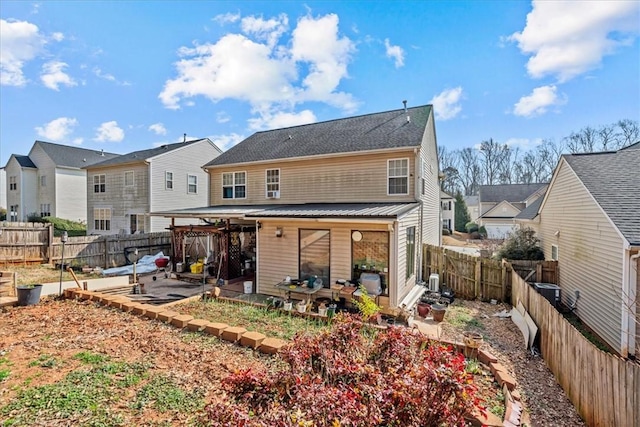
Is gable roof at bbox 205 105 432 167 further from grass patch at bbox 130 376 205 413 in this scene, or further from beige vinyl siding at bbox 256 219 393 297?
grass patch at bbox 130 376 205 413

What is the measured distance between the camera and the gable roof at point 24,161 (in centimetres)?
2698

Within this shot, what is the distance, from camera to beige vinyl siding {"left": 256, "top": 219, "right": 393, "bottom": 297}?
9144mm

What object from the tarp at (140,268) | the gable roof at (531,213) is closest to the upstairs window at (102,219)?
the tarp at (140,268)

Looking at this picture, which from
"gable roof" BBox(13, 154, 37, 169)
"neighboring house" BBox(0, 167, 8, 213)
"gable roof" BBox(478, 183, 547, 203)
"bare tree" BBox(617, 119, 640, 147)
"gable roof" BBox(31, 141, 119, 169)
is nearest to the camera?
"gable roof" BBox(31, 141, 119, 169)

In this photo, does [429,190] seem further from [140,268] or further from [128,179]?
[128,179]

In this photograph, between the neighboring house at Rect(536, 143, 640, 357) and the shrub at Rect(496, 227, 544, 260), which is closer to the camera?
the neighboring house at Rect(536, 143, 640, 357)

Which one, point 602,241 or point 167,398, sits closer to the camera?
point 167,398

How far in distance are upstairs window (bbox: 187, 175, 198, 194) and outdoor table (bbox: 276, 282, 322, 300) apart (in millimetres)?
15085

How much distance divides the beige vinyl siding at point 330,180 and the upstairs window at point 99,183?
13221 millimetres

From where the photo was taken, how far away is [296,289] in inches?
353

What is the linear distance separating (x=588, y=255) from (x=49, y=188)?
3655 centimetres

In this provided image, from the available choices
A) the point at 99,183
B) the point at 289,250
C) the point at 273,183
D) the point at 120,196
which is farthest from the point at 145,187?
the point at 289,250

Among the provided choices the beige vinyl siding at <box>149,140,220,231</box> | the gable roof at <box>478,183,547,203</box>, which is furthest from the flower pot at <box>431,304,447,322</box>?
the gable roof at <box>478,183,547,203</box>

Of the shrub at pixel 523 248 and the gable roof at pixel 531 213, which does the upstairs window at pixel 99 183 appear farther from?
the gable roof at pixel 531 213
